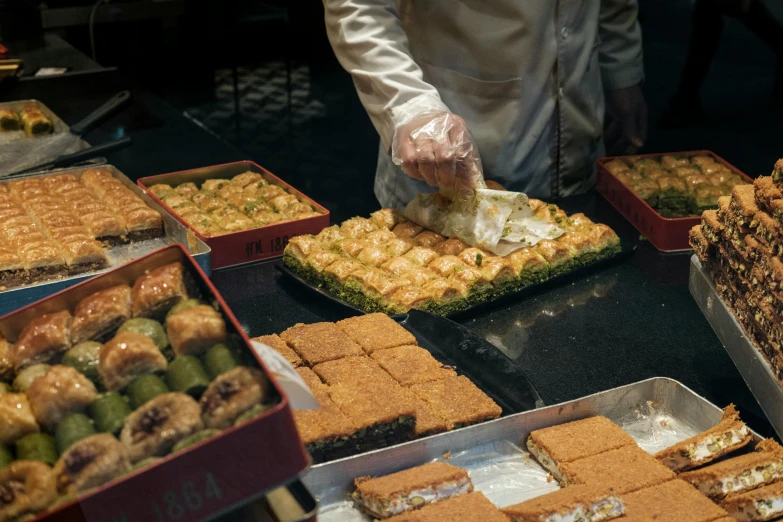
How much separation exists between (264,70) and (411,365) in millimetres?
5343

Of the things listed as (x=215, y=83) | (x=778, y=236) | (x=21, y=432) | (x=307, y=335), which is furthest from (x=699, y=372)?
(x=215, y=83)

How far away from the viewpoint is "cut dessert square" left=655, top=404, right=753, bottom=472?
1.78 metres

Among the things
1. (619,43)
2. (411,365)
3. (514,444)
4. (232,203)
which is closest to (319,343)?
(411,365)

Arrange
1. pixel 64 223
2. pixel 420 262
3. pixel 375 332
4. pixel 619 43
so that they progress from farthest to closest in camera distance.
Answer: pixel 619 43
pixel 64 223
pixel 420 262
pixel 375 332

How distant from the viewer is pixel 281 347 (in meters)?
2.16

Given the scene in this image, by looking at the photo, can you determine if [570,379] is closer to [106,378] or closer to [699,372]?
[699,372]

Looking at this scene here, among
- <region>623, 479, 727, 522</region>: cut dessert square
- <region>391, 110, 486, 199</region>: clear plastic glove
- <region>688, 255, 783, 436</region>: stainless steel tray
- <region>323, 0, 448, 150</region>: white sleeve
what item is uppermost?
<region>323, 0, 448, 150</region>: white sleeve

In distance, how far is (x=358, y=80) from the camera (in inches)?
120

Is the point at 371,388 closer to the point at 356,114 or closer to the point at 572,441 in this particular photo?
the point at 572,441

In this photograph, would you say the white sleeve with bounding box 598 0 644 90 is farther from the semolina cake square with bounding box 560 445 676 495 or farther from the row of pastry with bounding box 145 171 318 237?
the semolina cake square with bounding box 560 445 676 495

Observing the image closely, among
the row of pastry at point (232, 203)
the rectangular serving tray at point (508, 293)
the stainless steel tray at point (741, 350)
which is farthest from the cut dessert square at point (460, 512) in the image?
the row of pastry at point (232, 203)

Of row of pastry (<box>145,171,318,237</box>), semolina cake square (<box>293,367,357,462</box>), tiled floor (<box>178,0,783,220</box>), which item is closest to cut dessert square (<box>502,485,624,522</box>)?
semolina cake square (<box>293,367,357,462</box>)

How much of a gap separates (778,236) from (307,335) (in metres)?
1.19

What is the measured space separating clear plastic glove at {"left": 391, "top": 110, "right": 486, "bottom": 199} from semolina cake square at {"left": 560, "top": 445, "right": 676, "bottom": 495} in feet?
4.15
